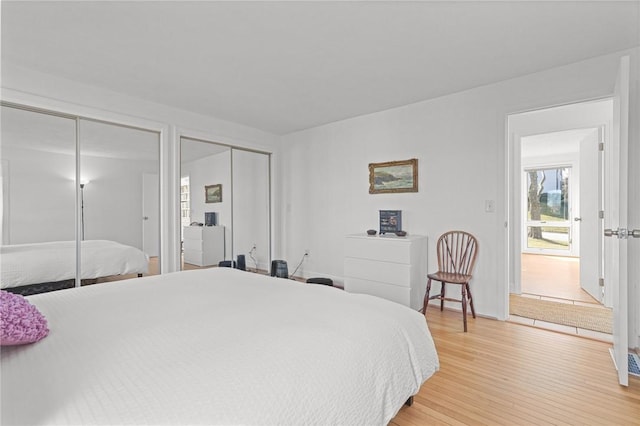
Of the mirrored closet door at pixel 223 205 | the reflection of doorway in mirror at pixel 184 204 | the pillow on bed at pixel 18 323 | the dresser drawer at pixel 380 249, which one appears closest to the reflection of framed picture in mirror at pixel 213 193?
the mirrored closet door at pixel 223 205

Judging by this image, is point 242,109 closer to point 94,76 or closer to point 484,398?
point 94,76

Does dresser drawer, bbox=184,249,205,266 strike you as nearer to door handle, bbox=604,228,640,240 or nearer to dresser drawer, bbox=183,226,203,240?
dresser drawer, bbox=183,226,203,240

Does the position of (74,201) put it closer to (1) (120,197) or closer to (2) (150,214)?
(1) (120,197)

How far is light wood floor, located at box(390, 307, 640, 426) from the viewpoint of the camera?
1614 millimetres

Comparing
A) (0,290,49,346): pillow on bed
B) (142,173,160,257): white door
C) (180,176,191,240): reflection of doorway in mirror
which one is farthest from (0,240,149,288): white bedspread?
(0,290,49,346): pillow on bed

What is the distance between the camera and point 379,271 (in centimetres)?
339

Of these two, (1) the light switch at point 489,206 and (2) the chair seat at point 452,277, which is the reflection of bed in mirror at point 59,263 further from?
(1) the light switch at point 489,206

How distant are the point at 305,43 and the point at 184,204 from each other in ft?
8.39

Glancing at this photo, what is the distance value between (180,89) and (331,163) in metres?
2.19

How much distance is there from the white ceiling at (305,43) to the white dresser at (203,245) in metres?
1.71

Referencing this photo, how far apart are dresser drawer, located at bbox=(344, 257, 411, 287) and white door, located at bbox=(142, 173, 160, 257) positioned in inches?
90.5

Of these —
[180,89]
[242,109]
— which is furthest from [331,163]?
[180,89]

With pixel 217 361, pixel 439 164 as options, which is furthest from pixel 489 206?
pixel 217 361

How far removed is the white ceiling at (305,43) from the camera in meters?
1.95
